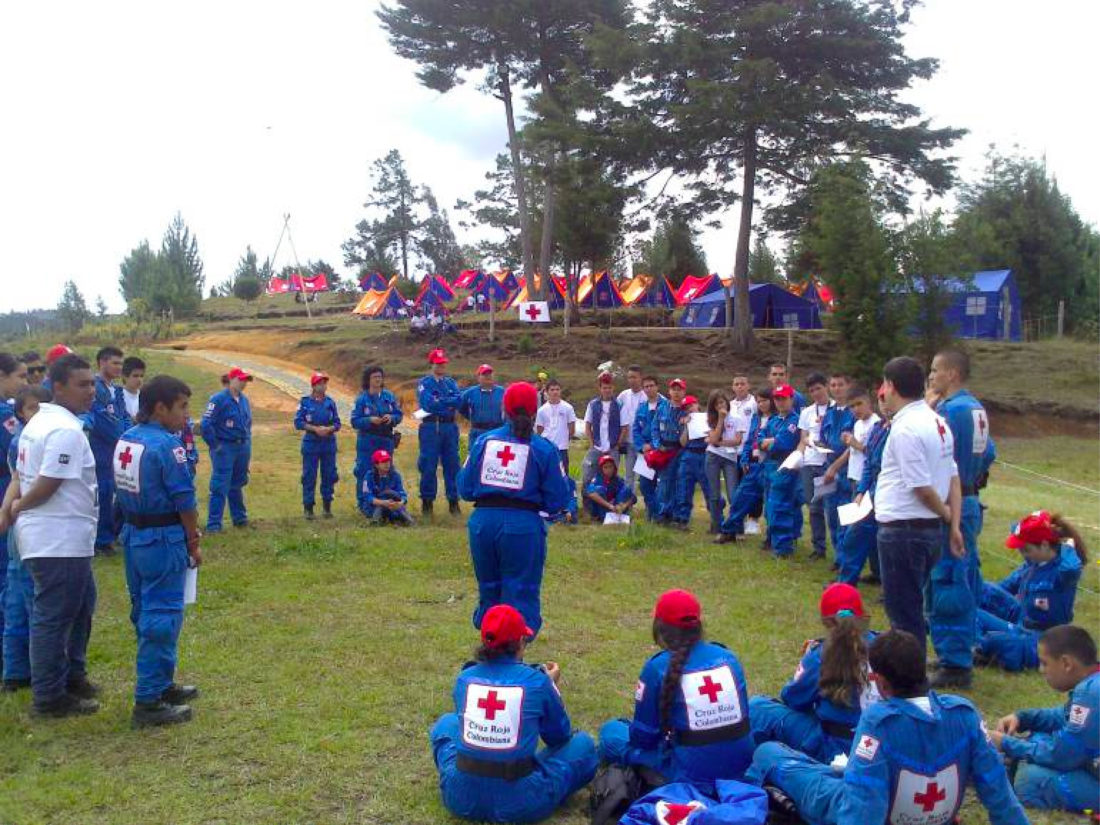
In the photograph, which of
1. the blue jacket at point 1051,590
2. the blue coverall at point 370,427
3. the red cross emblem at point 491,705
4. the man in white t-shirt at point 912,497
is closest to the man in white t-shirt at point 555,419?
the blue coverall at point 370,427

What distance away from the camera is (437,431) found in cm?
1216

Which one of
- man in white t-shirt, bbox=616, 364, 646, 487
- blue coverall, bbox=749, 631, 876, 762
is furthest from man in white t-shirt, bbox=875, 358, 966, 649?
man in white t-shirt, bbox=616, 364, 646, 487

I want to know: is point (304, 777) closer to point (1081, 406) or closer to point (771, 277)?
point (1081, 406)

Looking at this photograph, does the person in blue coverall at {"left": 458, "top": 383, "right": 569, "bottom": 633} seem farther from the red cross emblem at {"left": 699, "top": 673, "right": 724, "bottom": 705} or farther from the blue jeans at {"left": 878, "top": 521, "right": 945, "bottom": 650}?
the blue jeans at {"left": 878, "top": 521, "right": 945, "bottom": 650}

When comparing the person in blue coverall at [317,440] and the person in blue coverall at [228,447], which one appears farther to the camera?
the person in blue coverall at [317,440]

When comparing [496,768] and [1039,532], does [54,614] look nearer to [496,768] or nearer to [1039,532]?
[496,768]

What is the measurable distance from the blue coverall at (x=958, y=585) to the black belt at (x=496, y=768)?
3346 millimetres

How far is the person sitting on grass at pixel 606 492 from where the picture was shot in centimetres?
1226

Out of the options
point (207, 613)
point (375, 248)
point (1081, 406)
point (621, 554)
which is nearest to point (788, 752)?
point (207, 613)

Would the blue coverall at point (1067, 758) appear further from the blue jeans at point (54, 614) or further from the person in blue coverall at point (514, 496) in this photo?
the blue jeans at point (54, 614)

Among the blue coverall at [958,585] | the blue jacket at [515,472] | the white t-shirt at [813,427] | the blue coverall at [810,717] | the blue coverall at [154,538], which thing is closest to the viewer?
the blue coverall at [810,717]

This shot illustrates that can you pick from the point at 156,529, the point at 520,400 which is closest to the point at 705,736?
the point at 520,400

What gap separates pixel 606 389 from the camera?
12.3m

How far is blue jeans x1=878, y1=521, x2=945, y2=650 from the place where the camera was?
18.8ft
